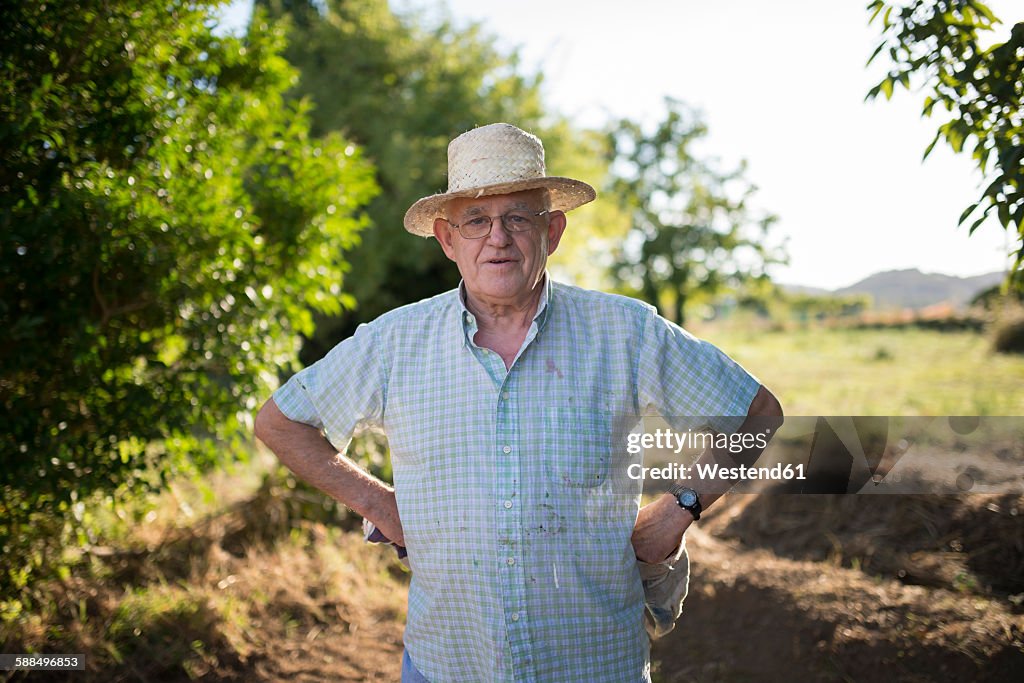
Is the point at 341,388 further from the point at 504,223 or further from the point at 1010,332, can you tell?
the point at 1010,332

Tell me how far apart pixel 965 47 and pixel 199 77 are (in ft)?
12.8

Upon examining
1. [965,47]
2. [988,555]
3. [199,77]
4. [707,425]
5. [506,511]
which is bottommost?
[988,555]

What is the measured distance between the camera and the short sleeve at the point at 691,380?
2.27 m

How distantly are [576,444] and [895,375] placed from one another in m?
14.4

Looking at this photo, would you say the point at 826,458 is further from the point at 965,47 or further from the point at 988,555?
the point at 965,47

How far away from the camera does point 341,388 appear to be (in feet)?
7.99

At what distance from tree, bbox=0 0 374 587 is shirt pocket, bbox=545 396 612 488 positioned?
2.43 metres

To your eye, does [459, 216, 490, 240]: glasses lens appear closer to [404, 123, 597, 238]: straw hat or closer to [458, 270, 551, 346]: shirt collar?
[404, 123, 597, 238]: straw hat

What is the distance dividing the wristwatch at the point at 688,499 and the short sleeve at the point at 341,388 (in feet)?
3.19

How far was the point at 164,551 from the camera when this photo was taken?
16.2 ft

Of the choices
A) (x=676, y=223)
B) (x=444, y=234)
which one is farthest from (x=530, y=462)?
(x=676, y=223)

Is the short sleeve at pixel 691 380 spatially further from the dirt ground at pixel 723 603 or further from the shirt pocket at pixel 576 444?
the dirt ground at pixel 723 603

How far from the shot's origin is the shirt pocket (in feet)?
7.24

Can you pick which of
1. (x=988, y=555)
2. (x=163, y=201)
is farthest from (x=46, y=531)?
(x=988, y=555)
